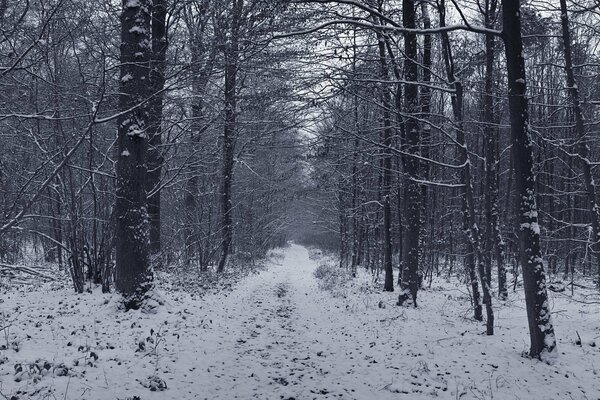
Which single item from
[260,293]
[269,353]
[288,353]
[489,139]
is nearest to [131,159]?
[269,353]

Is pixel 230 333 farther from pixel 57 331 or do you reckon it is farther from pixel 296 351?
pixel 57 331

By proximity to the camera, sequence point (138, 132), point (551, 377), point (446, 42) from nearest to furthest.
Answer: point (551, 377)
point (446, 42)
point (138, 132)

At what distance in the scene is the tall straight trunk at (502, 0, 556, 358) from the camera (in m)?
6.66

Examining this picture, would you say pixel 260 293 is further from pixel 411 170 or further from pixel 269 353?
pixel 269 353

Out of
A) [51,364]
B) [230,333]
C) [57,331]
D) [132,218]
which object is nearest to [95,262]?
[132,218]

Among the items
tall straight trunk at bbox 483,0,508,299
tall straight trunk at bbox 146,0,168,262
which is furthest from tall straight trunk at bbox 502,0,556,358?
tall straight trunk at bbox 146,0,168,262

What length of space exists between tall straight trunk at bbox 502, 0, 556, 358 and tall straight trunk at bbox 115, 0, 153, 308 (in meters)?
7.65

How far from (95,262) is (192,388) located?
675cm

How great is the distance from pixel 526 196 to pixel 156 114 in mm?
8883

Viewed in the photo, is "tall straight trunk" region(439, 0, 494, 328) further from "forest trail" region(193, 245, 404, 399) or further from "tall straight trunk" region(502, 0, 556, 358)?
"forest trail" region(193, 245, 404, 399)

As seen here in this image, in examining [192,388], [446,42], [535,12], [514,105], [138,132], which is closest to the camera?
[192,388]

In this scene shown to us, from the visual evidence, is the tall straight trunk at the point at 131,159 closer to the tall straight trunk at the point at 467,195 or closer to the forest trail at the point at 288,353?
the forest trail at the point at 288,353

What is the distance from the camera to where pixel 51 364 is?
219 inches

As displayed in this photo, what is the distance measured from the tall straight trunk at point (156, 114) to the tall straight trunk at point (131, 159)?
1.02ft
